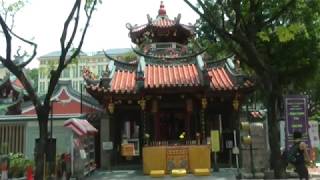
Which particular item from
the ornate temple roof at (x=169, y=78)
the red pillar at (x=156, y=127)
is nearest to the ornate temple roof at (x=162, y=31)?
the ornate temple roof at (x=169, y=78)

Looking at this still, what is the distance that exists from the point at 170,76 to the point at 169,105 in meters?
1.44

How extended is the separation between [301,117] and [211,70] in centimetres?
904

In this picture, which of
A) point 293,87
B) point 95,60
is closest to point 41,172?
point 293,87

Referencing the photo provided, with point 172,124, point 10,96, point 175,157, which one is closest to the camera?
point 175,157

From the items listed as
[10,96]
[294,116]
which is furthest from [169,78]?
[10,96]

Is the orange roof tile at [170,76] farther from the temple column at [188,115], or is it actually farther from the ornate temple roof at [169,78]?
the temple column at [188,115]

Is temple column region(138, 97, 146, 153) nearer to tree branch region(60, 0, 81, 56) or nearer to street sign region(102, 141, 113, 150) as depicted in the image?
street sign region(102, 141, 113, 150)

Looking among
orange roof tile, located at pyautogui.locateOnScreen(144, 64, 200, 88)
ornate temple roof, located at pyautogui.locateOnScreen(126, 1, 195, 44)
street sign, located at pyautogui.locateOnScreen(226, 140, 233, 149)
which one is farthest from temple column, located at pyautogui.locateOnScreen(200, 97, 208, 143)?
ornate temple roof, located at pyautogui.locateOnScreen(126, 1, 195, 44)

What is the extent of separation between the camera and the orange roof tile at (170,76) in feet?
78.2

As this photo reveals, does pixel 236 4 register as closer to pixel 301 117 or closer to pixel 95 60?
pixel 301 117

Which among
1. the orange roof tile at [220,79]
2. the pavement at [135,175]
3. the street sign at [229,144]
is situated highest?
the orange roof tile at [220,79]

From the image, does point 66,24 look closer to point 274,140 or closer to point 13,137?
point 274,140

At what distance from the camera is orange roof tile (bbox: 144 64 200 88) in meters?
23.8

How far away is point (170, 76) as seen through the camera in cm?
2528
